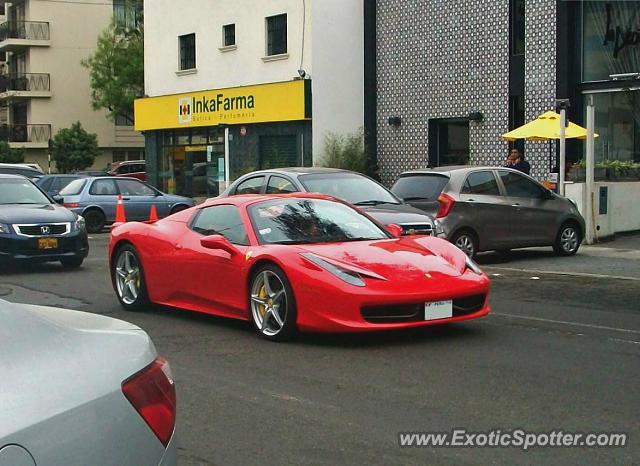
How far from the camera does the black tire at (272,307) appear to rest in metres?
8.14

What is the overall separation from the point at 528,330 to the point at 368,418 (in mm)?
3413

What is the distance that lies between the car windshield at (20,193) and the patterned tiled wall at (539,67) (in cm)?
1372

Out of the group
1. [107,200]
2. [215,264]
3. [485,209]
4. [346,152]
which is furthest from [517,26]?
[215,264]

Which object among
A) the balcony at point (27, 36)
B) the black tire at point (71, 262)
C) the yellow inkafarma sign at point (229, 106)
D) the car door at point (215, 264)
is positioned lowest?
the black tire at point (71, 262)

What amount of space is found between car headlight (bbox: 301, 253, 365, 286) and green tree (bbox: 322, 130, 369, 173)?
20.9m

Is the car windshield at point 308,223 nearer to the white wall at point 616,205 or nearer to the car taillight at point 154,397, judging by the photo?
the car taillight at point 154,397

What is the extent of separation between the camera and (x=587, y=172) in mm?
18609

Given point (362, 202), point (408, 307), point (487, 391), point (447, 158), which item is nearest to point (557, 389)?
point (487, 391)

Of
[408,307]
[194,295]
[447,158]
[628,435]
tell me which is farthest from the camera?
[447,158]

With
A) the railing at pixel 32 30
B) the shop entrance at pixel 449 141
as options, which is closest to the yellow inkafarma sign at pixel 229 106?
the shop entrance at pixel 449 141

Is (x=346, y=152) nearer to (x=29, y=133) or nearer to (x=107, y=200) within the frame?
(x=107, y=200)

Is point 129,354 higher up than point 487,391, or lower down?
higher up

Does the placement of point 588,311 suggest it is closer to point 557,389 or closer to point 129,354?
point 557,389

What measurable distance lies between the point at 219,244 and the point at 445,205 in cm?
686
